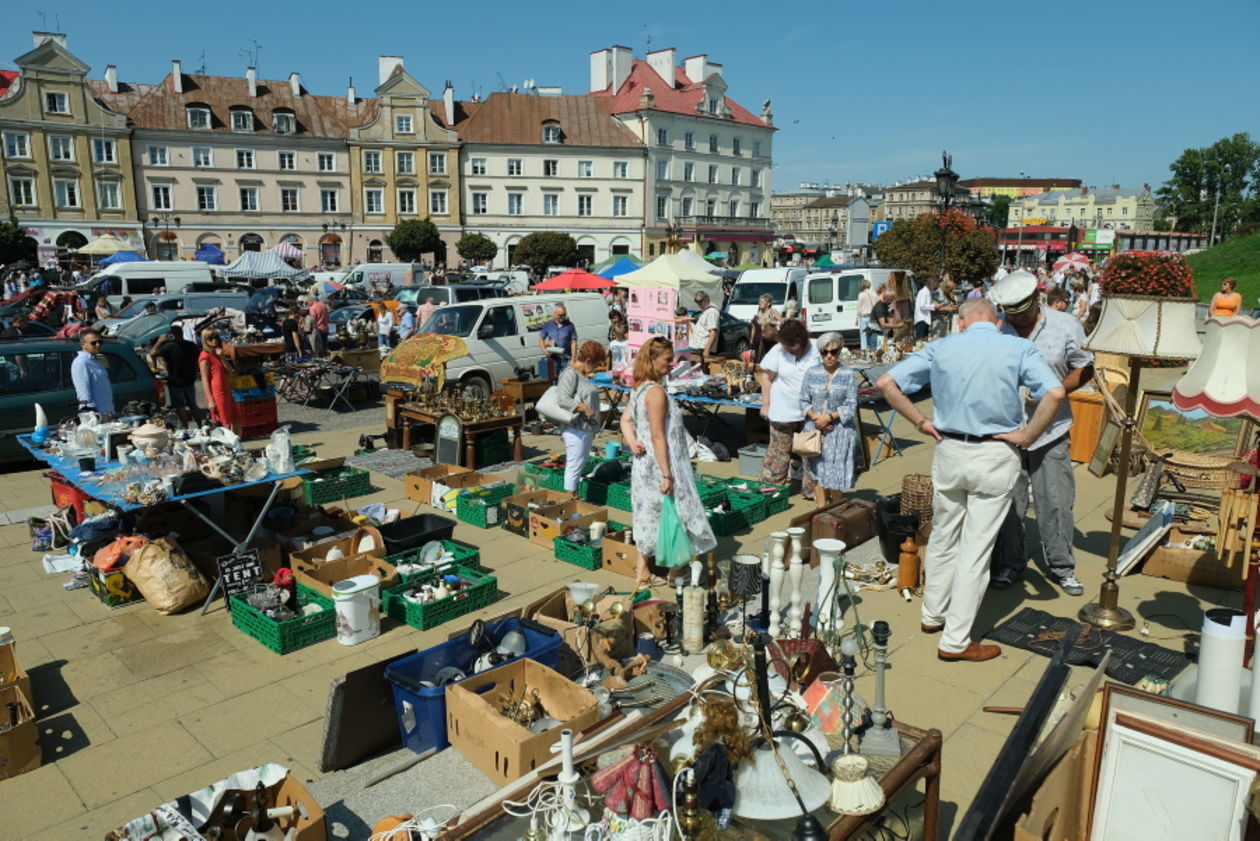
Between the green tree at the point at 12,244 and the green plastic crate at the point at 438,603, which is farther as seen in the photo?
the green tree at the point at 12,244

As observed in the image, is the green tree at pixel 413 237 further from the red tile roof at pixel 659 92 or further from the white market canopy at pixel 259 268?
the white market canopy at pixel 259 268

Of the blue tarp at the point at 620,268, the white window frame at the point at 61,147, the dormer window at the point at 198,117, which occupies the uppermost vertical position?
the dormer window at the point at 198,117

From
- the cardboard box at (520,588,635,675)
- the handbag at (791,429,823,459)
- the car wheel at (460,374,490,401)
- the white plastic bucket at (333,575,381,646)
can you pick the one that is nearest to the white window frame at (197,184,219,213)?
the car wheel at (460,374,490,401)

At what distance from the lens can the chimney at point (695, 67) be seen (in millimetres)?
64938

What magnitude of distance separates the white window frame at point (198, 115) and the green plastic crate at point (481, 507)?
52.9 metres

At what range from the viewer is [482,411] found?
33.8 feet

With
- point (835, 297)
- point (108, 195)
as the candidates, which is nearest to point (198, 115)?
point (108, 195)

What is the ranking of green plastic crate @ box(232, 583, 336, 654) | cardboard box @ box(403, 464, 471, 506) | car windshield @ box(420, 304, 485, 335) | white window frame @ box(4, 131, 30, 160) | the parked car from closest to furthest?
green plastic crate @ box(232, 583, 336, 654) → cardboard box @ box(403, 464, 471, 506) → the parked car → car windshield @ box(420, 304, 485, 335) → white window frame @ box(4, 131, 30, 160)

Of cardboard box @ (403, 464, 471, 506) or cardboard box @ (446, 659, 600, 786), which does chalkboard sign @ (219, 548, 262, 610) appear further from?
cardboard box @ (446, 659, 600, 786)

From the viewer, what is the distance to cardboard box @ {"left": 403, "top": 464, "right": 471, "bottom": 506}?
29.4 ft

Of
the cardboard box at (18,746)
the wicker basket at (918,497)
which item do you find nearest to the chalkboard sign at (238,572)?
the cardboard box at (18,746)

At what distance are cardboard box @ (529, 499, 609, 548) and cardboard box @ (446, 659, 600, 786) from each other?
297 centimetres

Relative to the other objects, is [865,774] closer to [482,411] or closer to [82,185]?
[482,411]

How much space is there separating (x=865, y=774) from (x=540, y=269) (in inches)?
2028
